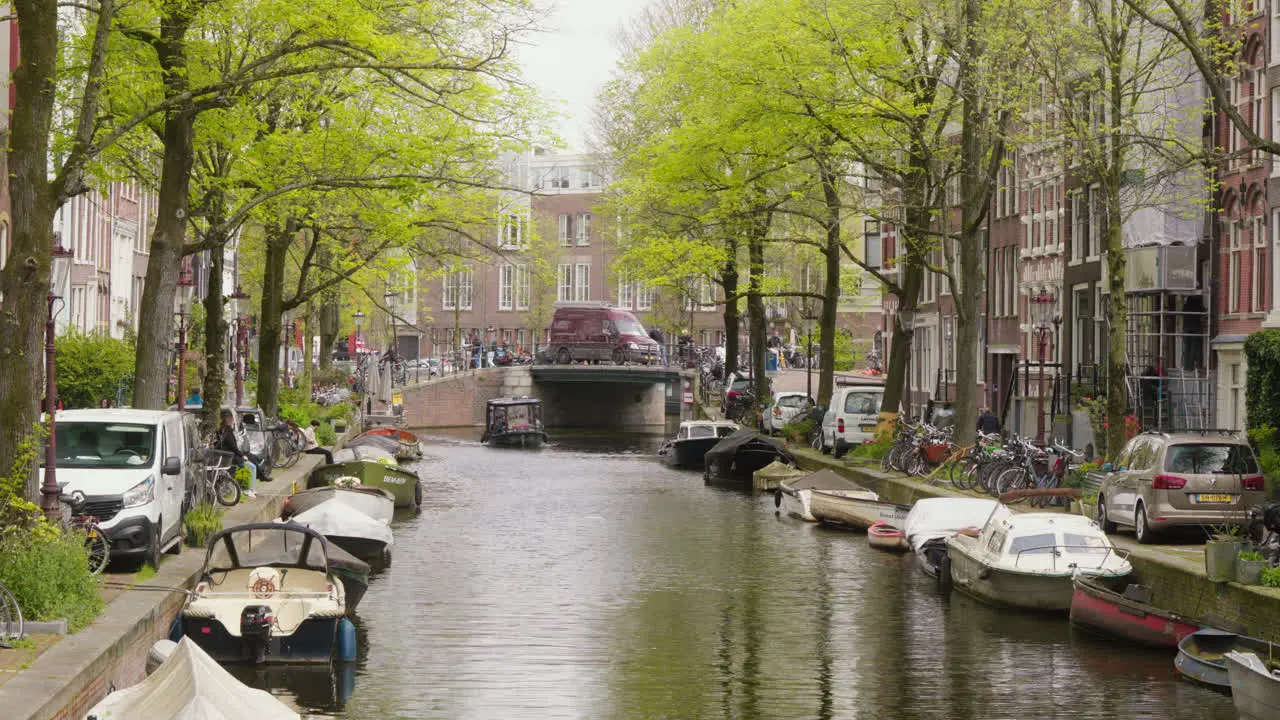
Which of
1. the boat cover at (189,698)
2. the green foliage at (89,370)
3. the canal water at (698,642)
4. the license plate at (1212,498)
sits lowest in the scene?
the canal water at (698,642)

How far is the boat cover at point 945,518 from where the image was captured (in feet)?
108

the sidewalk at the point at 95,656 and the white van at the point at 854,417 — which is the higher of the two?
the white van at the point at 854,417

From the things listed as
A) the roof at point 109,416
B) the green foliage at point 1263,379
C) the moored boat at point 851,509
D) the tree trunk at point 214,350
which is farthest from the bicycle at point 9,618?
the green foliage at point 1263,379

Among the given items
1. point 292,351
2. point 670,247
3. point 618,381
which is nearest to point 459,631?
point 670,247

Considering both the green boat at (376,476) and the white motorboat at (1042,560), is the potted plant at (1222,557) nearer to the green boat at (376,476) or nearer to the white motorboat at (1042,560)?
the white motorboat at (1042,560)

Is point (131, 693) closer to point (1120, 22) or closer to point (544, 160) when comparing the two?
point (1120, 22)

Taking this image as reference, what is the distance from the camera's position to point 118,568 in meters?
24.2

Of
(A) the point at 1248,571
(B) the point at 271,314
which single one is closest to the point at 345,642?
(A) the point at 1248,571

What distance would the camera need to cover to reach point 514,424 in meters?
79.8

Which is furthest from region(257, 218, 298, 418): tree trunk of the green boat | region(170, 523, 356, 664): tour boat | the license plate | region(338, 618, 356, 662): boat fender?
region(338, 618, 356, 662): boat fender

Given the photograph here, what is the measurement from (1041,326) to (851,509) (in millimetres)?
11846

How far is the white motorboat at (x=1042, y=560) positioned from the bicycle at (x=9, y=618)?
46.5ft

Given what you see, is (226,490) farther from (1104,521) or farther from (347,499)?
(1104,521)

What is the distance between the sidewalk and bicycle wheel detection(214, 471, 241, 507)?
30.7 ft
